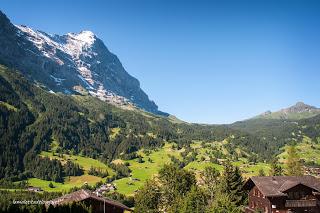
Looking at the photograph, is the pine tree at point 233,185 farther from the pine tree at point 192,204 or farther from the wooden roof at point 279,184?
the wooden roof at point 279,184

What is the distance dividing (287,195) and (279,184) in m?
3.71

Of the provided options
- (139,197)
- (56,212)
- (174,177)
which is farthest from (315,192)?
(56,212)

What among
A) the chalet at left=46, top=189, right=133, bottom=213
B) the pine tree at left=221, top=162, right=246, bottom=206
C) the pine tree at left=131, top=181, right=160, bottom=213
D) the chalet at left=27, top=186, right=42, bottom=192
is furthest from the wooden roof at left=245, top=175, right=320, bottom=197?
A: the chalet at left=27, top=186, right=42, bottom=192

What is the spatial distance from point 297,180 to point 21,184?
508 ft

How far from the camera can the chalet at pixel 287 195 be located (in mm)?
82438

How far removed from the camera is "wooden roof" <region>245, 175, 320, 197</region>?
3255 inches

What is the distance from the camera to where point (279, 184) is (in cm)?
8600

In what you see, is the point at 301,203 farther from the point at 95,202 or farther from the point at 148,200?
the point at 95,202

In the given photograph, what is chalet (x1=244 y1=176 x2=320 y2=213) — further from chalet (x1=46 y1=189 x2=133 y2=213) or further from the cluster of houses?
chalet (x1=46 y1=189 x2=133 y2=213)

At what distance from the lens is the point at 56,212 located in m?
55.1

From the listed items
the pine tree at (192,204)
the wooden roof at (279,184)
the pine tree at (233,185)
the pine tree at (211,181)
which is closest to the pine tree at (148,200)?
the pine tree at (211,181)

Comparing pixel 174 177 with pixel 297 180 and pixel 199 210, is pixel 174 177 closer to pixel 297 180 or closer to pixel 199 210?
pixel 199 210

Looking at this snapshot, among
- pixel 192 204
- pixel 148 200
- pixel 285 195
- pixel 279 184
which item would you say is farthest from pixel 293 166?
pixel 192 204

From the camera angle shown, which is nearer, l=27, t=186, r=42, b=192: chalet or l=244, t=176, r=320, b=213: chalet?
l=244, t=176, r=320, b=213: chalet
